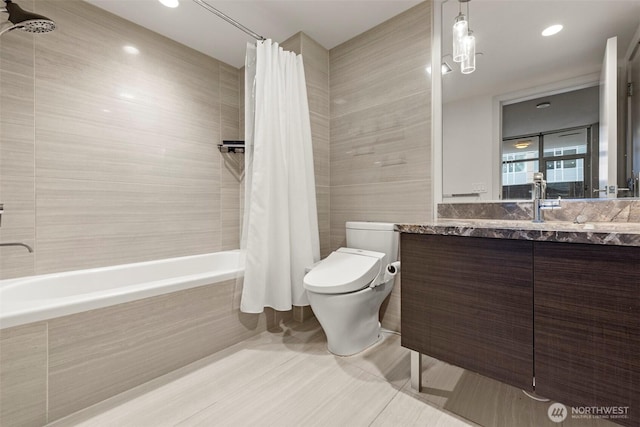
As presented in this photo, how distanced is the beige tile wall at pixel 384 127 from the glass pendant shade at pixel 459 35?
0.61 feet

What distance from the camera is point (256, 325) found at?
195cm

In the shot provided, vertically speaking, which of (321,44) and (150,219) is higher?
(321,44)

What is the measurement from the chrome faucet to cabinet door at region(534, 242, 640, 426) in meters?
0.56

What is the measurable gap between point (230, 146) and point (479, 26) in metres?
2.01

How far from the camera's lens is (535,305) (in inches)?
38.3

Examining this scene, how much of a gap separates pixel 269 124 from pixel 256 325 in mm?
1399

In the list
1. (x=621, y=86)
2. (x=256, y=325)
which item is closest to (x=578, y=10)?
(x=621, y=86)

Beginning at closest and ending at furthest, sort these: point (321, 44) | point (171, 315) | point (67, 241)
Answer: point (171, 315) < point (67, 241) < point (321, 44)

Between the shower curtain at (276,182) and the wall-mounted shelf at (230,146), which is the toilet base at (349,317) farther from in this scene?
the wall-mounted shelf at (230,146)

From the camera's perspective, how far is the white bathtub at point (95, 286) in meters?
1.18

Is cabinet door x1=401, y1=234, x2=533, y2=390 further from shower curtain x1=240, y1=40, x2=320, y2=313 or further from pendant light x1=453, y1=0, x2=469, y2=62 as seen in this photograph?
pendant light x1=453, y1=0, x2=469, y2=62

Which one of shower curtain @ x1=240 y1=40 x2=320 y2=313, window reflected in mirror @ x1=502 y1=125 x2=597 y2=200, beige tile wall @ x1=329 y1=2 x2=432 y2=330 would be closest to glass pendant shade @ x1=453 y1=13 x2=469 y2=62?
beige tile wall @ x1=329 y1=2 x2=432 y2=330

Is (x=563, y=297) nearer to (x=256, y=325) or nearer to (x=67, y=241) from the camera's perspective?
(x=256, y=325)

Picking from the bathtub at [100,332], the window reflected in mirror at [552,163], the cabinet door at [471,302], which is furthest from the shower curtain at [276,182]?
the window reflected in mirror at [552,163]
